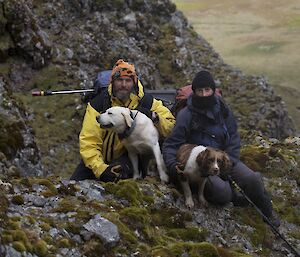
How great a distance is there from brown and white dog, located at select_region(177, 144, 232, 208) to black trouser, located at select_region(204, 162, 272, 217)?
0.16 m

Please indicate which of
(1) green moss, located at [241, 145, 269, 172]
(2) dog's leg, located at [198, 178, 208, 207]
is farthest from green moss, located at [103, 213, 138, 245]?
(1) green moss, located at [241, 145, 269, 172]

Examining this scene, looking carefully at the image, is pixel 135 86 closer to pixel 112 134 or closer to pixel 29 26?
pixel 112 134

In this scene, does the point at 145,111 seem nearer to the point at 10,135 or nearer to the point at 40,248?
the point at 40,248

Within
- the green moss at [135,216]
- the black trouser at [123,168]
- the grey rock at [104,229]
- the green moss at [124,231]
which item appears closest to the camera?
the grey rock at [104,229]

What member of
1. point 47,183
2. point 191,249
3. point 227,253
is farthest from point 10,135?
point 227,253

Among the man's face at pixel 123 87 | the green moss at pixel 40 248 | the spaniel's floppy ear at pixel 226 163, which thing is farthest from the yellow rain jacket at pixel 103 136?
the green moss at pixel 40 248

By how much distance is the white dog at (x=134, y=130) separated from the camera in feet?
30.8

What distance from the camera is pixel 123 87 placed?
32.1 feet

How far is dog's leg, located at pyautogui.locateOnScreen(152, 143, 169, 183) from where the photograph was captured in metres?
9.91

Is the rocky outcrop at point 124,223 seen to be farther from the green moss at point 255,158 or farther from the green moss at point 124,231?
the green moss at point 255,158

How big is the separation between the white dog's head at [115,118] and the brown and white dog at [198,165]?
1051mm

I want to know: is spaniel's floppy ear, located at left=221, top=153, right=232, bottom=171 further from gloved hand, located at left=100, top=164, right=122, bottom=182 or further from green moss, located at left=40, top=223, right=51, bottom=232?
green moss, located at left=40, top=223, right=51, bottom=232

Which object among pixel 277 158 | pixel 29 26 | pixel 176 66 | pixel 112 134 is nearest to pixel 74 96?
pixel 29 26

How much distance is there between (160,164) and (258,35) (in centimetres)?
8158
